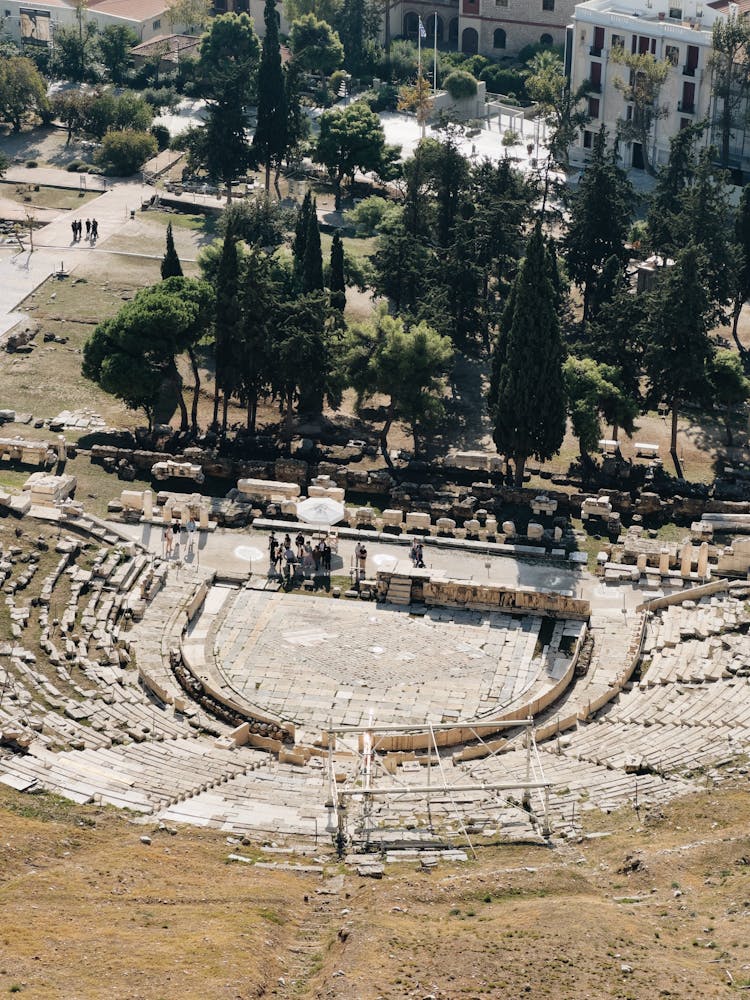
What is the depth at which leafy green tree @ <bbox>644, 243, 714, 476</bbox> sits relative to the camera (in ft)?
317

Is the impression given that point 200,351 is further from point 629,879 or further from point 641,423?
point 629,879

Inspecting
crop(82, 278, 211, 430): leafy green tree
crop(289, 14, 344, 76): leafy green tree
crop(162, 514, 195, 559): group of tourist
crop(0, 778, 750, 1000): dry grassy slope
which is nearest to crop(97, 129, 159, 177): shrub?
crop(289, 14, 344, 76): leafy green tree

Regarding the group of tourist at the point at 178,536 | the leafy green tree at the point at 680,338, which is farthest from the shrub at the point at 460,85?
the group of tourist at the point at 178,536

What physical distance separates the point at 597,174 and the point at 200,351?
28455mm

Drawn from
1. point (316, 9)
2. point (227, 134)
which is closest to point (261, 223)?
point (227, 134)

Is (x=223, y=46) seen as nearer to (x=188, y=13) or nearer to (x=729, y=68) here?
(x=188, y=13)

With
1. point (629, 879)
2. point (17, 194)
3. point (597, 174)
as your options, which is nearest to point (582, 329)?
point (597, 174)

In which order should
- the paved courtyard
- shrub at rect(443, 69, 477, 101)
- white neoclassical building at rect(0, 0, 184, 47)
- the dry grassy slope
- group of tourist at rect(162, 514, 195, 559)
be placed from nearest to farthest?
the dry grassy slope → the paved courtyard → group of tourist at rect(162, 514, 195, 559) → shrub at rect(443, 69, 477, 101) → white neoclassical building at rect(0, 0, 184, 47)

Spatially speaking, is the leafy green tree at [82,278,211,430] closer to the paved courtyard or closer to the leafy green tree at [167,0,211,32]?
the paved courtyard

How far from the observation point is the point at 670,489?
3693 inches

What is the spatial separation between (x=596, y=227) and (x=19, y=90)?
61479 millimetres

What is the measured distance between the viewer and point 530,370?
90.1 metres

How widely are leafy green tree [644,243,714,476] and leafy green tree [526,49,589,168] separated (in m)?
43.4

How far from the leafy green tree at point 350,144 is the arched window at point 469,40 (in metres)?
39.7
